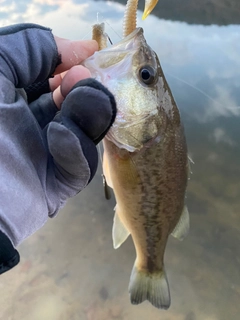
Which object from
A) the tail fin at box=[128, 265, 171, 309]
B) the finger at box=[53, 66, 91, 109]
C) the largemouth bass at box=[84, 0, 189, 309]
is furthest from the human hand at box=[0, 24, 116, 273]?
the tail fin at box=[128, 265, 171, 309]

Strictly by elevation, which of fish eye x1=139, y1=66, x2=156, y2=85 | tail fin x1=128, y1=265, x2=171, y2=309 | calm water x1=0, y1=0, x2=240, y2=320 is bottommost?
calm water x1=0, y1=0, x2=240, y2=320

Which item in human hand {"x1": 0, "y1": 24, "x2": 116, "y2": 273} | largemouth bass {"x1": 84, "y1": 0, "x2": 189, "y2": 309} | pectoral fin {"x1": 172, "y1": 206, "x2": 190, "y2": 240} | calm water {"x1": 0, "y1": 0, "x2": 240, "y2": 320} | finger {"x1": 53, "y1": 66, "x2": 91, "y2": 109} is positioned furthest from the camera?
calm water {"x1": 0, "y1": 0, "x2": 240, "y2": 320}

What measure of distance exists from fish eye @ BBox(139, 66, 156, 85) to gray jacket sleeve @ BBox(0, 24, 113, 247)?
0.20 m

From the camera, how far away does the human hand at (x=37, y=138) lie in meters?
0.54

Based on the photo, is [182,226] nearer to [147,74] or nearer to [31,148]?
[147,74]

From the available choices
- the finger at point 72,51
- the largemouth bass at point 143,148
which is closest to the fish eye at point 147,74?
the largemouth bass at point 143,148

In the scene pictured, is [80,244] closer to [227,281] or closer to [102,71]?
[227,281]

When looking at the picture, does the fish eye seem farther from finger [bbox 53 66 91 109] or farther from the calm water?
the calm water

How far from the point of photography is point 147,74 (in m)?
0.79

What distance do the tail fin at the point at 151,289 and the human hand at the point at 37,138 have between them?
2.02ft

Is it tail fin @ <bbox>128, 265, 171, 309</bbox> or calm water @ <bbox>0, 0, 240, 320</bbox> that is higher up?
tail fin @ <bbox>128, 265, 171, 309</bbox>

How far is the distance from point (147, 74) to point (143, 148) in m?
0.18

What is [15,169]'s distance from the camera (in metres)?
0.56

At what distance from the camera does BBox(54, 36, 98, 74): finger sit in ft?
2.51
